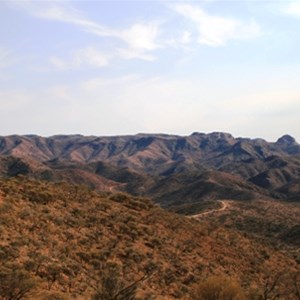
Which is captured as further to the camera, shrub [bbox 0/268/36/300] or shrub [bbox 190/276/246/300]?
shrub [bbox 190/276/246/300]

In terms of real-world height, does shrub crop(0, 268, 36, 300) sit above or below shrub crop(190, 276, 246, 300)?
above

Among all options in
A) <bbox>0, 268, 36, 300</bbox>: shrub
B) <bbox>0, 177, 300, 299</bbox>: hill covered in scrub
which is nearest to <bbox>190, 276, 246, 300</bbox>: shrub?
<bbox>0, 177, 300, 299</bbox>: hill covered in scrub

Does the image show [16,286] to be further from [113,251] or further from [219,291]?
[113,251]

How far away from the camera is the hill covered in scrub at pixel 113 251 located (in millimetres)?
19219

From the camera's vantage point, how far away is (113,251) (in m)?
25.5

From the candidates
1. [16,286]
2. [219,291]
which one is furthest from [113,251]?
[16,286]

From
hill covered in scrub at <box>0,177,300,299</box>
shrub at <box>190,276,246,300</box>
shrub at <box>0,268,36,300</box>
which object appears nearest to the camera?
shrub at <box>0,268,36,300</box>

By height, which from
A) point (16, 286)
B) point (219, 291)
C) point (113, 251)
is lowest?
point (113, 251)

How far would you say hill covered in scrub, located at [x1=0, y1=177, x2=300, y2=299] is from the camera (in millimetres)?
19219

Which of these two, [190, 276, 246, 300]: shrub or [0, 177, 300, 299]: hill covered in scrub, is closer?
[190, 276, 246, 300]: shrub

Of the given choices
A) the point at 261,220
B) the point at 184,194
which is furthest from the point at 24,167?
the point at 261,220

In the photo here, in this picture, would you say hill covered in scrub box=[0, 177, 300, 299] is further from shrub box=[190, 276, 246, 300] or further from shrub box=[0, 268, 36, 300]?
shrub box=[190, 276, 246, 300]

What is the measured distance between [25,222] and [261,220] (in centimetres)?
5606

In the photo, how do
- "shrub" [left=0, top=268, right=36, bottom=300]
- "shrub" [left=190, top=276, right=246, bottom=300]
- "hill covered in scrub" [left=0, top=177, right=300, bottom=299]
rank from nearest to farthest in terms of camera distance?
"shrub" [left=0, top=268, right=36, bottom=300] → "shrub" [left=190, top=276, right=246, bottom=300] → "hill covered in scrub" [left=0, top=177, right=300, bottom=299]
